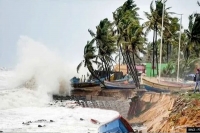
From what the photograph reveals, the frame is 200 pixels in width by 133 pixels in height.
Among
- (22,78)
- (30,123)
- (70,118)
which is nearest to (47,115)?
(70,118)

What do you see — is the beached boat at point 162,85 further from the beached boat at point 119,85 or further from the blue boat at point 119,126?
the blue boat at point 119,126

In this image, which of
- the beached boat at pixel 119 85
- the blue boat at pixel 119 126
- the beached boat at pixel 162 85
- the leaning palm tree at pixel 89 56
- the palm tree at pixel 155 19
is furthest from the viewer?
the leaning palm tree at pixel 89 56

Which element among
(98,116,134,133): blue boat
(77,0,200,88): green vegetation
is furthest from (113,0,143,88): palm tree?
(98,116,134,133): blue boat

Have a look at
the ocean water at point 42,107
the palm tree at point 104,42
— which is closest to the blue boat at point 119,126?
the ocean water at point 42,107

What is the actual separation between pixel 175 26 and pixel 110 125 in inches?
862

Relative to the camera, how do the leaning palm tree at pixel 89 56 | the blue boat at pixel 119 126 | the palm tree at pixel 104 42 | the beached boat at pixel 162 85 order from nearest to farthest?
1. the blue boat at pixel 119 126
2. the beached boat at pixel 162 85
3. the leaning palm tree at pixel 89 56
4. the palm tree at pixel 104 42

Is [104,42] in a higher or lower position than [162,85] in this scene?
higher

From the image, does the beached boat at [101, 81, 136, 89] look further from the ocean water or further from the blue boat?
the blue boat

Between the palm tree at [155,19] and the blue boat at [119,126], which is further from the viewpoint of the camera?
the palm tree at [155,19]

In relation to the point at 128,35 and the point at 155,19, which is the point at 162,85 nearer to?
the point at 128,35

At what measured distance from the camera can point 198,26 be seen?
88.4 feet

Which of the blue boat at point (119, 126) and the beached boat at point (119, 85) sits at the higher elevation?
the beached boat at point (119, 85)

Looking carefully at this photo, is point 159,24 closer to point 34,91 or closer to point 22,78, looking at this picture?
point 34,91

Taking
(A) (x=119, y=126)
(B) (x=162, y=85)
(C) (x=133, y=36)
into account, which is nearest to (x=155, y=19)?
(C) (x=133, y=36)
